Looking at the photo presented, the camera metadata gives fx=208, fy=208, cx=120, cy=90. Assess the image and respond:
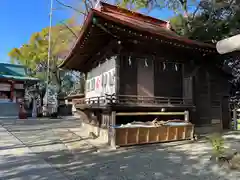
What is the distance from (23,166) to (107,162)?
2.03m

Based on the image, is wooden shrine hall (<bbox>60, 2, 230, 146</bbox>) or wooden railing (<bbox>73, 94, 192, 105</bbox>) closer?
wooden shrine hall (<bbox>60, 2, 230, 146</bbox>)

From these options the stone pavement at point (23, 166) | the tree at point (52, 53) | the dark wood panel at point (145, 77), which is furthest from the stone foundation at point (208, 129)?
the tree at point (52, 53)

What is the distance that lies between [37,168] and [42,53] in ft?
74.1

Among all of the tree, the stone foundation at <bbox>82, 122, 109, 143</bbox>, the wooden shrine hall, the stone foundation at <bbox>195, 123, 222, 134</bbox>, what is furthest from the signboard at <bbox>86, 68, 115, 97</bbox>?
the tree

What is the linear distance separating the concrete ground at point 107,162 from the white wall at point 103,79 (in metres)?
2.57

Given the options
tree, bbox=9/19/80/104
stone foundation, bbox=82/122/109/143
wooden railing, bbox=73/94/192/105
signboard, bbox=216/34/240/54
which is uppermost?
tree, bbox=9/19/80/104

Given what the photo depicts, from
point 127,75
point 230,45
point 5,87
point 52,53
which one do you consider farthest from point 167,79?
point 5,87

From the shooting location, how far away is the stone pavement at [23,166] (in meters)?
4.26

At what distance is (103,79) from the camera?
965 centimetres

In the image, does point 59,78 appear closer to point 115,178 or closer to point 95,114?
point 95,114

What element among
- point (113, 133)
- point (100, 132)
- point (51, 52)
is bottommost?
point (100, 132)

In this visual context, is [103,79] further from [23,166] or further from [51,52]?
[51,52]

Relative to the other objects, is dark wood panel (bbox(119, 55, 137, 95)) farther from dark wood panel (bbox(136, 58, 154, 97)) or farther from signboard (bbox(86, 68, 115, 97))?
signboard (bbox(86, 68, 115, 97))

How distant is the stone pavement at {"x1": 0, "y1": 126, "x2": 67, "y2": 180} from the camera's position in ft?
14.0
